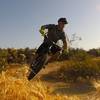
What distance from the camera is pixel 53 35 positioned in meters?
9.98

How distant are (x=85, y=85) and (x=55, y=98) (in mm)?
8096

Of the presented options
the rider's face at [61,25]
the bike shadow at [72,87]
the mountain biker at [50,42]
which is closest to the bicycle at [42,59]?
the mountain biker at [50,42]

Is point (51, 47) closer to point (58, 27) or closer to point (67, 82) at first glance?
point (58, 27)

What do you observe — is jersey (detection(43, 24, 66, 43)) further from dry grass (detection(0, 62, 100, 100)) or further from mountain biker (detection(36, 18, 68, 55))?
dry grass (detection(0, 62, 100, 100))

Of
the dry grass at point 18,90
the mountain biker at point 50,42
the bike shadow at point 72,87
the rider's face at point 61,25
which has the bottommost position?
the bike shadow at point 72,87

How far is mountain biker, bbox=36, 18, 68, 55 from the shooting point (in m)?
9.84

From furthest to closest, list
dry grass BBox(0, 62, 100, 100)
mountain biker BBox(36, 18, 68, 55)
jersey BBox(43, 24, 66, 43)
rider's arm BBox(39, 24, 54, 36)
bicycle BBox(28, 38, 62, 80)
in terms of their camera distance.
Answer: rider's arm BBox(39, 24, 54, 36) < jersey BBox(43, 24, 66, 43) < mountain biker BBox(36, 18, 68, 55) < bicycle BBox(28, 38, 62, 80) < dry grass BBox(0, 62, 100, 100)

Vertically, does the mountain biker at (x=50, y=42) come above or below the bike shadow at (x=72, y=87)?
above

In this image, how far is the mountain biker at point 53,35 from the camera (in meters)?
9.84

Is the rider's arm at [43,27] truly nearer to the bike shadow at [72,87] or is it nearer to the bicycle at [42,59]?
the bicycle at [42,59]

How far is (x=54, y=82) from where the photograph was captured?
14.8 meters

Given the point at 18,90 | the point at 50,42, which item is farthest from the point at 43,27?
the point at 18,90

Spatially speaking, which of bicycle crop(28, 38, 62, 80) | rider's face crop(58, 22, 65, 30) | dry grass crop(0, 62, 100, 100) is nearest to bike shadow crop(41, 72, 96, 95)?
bicycle crop(28, 38, 62, 80)


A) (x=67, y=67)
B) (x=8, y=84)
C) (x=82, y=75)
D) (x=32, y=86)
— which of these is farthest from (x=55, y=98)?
(x=67, y=67)
